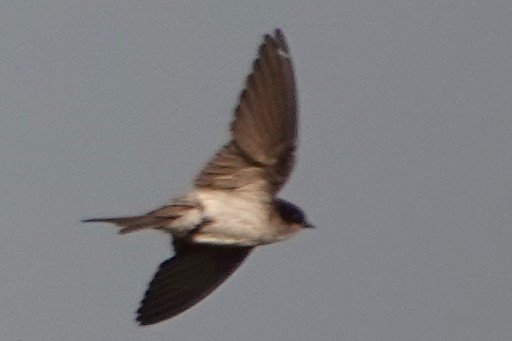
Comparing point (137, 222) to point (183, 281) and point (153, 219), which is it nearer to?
point (153, 219)

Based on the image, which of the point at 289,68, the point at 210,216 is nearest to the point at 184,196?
the point at 210,216

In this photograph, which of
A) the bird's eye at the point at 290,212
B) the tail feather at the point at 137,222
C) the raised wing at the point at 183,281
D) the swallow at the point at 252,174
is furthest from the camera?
the raised wing at the point at 183,281

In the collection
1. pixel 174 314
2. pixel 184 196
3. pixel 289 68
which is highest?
pixel 289 68

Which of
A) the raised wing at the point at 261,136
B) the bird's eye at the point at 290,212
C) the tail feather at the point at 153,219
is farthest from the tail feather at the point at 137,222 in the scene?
the bird's eye at the point at 290,212

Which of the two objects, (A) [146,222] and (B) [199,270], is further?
(B) [199,270]

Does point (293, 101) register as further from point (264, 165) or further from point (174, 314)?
point (174, 314)

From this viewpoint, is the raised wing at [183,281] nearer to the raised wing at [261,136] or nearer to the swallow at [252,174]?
the swallow at [252,174]

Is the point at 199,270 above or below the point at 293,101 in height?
below
